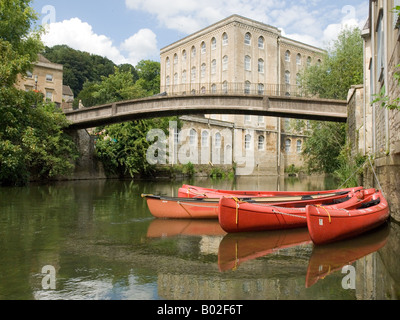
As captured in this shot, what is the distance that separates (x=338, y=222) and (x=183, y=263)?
11.6 feet

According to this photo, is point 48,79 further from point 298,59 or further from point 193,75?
point 298,59

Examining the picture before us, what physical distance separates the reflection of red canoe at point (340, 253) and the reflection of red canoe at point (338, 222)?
0.58ft

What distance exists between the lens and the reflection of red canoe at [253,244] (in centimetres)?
682

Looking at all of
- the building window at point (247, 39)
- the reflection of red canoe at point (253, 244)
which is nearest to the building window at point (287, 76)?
the building window at point (247, 39)

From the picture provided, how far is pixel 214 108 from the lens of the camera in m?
25.9

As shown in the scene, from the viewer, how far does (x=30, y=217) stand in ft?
38.6

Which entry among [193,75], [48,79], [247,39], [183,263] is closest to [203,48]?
[193,75]

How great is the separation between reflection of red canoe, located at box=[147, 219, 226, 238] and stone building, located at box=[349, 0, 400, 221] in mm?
4507

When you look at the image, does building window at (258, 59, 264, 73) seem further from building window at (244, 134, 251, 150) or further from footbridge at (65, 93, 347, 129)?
footbridge at (65, 93, 347, 129)

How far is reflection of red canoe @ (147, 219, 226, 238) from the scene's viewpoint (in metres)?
9.37

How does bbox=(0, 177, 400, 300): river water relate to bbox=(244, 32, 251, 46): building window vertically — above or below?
below

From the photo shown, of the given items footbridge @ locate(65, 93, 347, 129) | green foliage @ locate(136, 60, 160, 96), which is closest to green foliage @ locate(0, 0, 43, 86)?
footbridge @ locate(65, 93, 347, 129)
